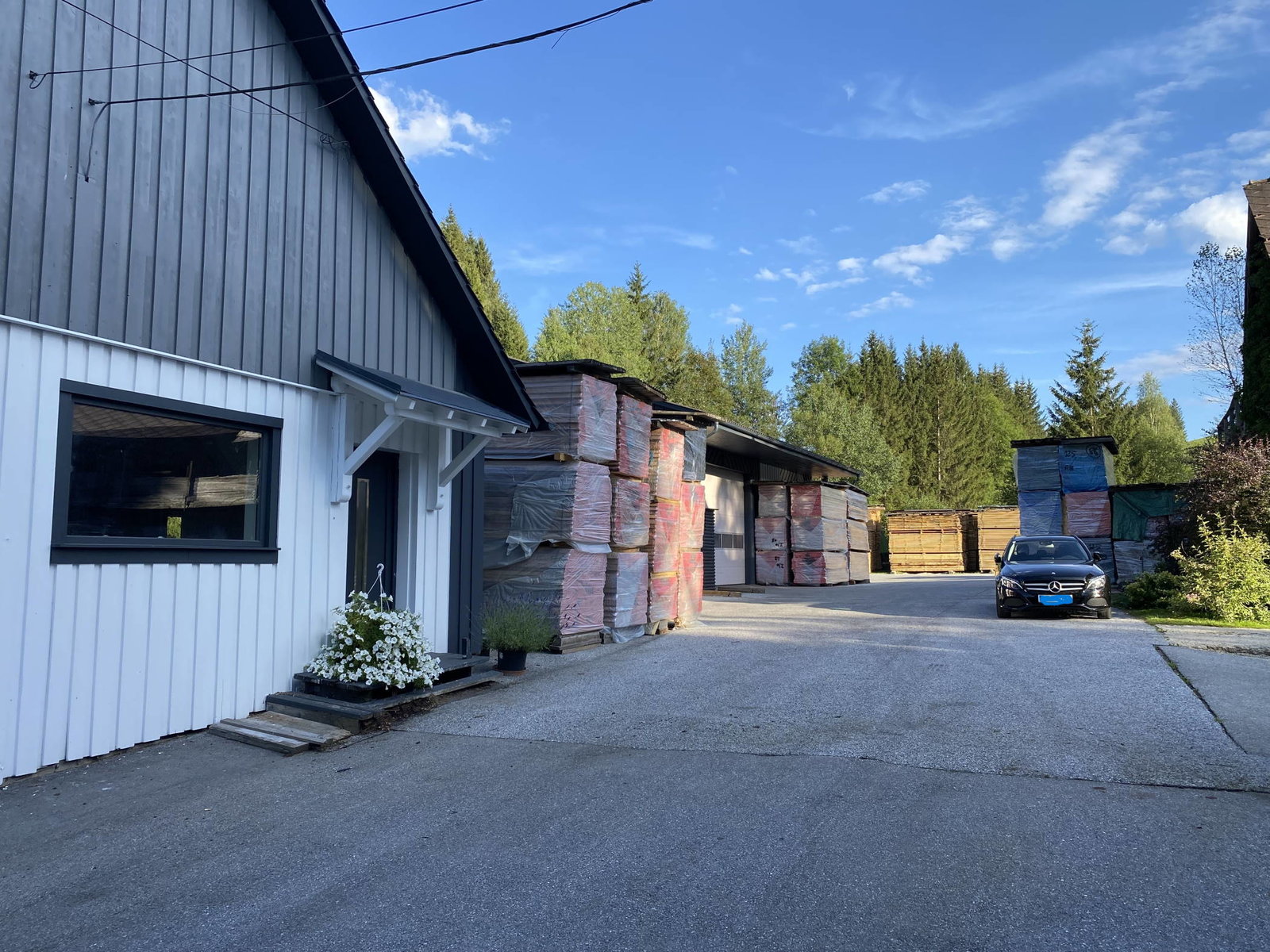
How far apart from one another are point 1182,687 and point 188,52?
1030 centimetres

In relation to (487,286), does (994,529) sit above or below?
below

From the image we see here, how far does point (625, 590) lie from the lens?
12.3 m

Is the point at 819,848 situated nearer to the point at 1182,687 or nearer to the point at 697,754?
the point at 697,754

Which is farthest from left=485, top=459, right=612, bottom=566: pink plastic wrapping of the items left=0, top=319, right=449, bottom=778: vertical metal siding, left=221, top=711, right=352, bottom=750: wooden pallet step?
left=221, top=711, right=352, bottom=750: wooden pallet step

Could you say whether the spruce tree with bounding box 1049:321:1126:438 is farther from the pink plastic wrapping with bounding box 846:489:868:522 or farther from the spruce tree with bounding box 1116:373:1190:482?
the pink plastic wrapping with bounding box 846:489:868:522

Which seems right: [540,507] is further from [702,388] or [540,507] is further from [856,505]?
[702,388]

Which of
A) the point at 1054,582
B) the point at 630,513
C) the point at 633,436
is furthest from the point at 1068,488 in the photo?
the point at 630,513

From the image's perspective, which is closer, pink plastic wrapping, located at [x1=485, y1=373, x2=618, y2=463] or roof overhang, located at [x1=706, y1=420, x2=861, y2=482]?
pink plastic wrapping, located at [x1=485, y1=373, x2=618, y2=463]

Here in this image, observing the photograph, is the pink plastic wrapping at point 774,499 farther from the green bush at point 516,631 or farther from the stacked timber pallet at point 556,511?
the green bush at point 516,631

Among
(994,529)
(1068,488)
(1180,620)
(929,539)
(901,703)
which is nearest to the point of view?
(901,703)

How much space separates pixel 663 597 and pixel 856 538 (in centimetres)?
1883

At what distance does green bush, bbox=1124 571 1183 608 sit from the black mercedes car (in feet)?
5.64

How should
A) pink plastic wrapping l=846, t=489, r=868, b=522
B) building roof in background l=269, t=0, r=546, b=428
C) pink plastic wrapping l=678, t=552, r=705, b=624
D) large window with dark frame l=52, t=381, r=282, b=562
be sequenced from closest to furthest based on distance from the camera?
large window with dark frame l=52, t=381, r=282, b=562 → building roof in background l=269, t=0, r=546, b=428 → pink plastic wrapping l=678, t=552, r=705, b=624 → pink plastic wrapping l=846, t=489, r=868, b=522

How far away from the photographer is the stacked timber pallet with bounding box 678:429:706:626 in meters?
14.3
